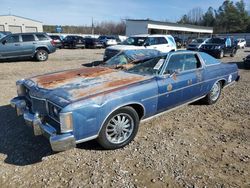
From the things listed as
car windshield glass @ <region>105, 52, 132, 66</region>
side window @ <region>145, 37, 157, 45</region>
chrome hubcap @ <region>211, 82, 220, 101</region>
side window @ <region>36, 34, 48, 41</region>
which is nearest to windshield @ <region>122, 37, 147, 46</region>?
side window @ <region>145, 37, 157, 45</region>

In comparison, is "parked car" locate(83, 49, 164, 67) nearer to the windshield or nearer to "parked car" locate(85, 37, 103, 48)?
the windshield

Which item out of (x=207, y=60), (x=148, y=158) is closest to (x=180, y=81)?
(x=207, y=60)

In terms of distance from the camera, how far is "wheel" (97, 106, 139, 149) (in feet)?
12.3

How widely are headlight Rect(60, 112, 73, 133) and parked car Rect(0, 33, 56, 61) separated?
12142mm

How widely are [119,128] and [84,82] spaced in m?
1.03

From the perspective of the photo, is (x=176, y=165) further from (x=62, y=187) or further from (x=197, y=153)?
(x=62, y=187)

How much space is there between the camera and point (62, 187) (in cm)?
306

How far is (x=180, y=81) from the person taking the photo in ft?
15.8

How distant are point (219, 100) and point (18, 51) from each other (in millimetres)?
11639

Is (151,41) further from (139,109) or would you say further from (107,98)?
(107,98)

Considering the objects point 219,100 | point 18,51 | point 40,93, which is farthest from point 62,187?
point 18,51

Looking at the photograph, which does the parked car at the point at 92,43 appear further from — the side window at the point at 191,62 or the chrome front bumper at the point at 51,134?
the chrome front bumper at the point at 51,134

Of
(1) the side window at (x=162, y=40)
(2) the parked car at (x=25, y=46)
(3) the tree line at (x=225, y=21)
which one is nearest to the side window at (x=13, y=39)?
(2) the parked car at (x=25, y=46)

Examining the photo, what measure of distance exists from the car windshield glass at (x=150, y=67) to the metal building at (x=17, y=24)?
159ft
